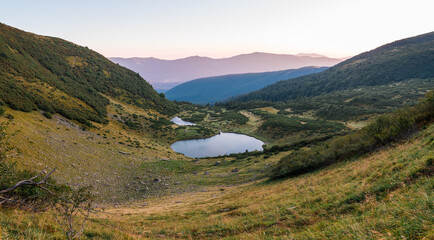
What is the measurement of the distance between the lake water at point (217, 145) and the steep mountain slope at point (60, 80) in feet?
89.1

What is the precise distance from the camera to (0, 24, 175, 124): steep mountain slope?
124 feet

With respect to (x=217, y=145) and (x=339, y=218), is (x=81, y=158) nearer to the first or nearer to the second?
(x=339, y=218)

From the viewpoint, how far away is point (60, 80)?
63.5 metres

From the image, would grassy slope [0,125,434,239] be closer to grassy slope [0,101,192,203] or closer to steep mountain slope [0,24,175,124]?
grassy slope [0,101,192,203]

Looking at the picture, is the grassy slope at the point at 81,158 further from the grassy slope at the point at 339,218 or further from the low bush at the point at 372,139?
the low bush at the point at 372,139

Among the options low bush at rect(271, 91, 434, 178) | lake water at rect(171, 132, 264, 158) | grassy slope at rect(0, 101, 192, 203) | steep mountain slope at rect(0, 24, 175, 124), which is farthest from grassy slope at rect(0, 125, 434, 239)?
lake water at rect(171, 132, 264, 158)

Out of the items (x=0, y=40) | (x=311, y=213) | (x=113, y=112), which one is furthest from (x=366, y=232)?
(x=0, y=40)

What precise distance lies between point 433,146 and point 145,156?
39.6 meters

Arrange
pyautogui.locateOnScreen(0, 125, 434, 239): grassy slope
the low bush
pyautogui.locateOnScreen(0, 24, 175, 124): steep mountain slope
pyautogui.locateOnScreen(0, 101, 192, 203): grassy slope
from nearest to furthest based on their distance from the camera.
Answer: pyautogui.locateOnScreen(0, 125, 434, 239): grassy slope
the low bush
pyautogui.locateOnScreen(0, 101, 192, 203): grassy slope
pyautogui.locateOnScreen(0, 24, 175, 124): steep mountain slope

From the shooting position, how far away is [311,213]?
840cm

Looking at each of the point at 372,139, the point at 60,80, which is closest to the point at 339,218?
the point at 372,139

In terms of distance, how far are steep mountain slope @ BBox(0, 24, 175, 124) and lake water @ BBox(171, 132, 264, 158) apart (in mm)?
27156

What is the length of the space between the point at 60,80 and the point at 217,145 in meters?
57.2

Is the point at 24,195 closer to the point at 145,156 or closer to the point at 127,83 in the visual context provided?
the point at 145,156
